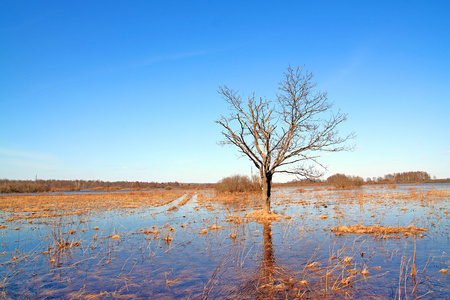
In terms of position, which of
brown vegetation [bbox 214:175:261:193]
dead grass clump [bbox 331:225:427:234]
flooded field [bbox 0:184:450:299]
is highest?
brown vegetation [bbox 214:175:261:193]

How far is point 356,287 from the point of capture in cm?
548

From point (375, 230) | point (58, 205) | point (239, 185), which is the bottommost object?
point (58, 205)

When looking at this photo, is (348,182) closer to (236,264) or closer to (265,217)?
(265,217)

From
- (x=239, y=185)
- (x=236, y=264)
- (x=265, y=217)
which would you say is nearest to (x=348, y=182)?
(x=239, y=185)

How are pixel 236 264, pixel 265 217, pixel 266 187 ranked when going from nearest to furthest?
pixel 236 264, pixel 266 187, pixel 265 217

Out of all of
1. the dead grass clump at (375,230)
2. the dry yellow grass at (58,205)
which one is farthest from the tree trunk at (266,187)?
the dry yellow grass at (58,205)

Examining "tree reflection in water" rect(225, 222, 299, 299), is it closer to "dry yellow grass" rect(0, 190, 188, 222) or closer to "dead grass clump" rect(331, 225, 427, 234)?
"dead grass clump" rect(331, 225, 427, 234)

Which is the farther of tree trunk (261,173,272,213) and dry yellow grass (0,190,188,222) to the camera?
dry yellow grass (0,190,188,222)

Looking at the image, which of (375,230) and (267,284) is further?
(375,230)

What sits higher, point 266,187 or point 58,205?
point 266,187

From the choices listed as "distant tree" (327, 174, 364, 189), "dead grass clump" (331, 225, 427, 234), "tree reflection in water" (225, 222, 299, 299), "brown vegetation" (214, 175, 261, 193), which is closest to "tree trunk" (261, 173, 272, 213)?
"dead grass clump" (331, 225, 427, 234)

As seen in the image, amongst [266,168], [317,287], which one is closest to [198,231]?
[266,168]

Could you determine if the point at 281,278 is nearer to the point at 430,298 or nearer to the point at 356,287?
the point at 356,287

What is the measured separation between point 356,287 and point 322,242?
408cm
